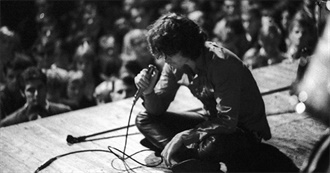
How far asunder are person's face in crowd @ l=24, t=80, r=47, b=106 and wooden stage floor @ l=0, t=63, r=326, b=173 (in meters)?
0.63

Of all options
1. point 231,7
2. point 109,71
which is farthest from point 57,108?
point 231,7

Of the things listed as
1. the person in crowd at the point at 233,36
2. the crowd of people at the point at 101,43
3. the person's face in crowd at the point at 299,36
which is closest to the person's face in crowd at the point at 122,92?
the crowd of people at the point at 101,43

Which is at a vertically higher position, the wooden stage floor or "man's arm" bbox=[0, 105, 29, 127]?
the wooden stage floor

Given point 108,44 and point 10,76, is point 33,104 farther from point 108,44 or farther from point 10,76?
point 108,44

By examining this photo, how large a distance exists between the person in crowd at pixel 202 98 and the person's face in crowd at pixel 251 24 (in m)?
3.48

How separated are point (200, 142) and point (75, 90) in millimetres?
2623

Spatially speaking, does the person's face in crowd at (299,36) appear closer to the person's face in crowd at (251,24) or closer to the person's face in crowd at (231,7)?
the person's face in crowd at (251,24)

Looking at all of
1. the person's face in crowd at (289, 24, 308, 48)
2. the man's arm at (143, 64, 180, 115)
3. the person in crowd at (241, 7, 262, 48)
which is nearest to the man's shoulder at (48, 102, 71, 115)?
the man's arm at (143, 64, 180, 115)

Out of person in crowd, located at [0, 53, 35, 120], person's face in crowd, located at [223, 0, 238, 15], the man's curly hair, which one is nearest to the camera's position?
the man's curly hair

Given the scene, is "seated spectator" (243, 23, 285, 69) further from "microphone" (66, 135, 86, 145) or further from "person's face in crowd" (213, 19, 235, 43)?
"microphone" (66, 135, 86, 145)

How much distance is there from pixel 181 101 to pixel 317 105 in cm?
105

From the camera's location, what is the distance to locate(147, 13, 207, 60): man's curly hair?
2256 millimetres

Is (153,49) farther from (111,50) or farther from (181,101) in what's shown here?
(111,50)

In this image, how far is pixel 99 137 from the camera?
3057 mm
